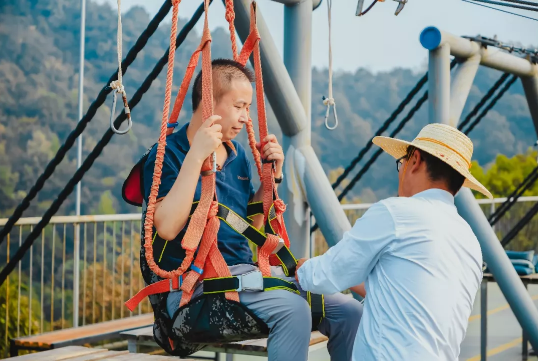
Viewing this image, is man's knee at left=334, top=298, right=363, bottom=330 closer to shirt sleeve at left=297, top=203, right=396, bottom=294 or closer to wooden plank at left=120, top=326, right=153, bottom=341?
shirt sleeve at left=297, top=203, right=396, bottom=294

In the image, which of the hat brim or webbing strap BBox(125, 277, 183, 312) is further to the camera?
webbing strap BBox(125, 277, 183, 312)

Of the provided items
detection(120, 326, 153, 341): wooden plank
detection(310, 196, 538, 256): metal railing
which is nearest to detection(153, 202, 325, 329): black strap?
detection(120, 326, 153, 341): wooden plank

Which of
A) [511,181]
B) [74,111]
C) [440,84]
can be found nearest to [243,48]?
[440,84]

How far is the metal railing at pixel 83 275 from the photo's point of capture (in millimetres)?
4473

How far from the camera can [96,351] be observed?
8.87 ft

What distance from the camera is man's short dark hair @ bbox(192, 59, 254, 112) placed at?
194 cm

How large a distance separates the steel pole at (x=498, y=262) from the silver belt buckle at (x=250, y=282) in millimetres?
2218

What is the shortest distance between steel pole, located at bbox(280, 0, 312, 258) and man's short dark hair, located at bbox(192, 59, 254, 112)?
0.95m

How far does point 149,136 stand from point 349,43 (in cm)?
905

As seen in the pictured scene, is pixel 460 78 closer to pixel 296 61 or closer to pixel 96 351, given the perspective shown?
pixel 296 61

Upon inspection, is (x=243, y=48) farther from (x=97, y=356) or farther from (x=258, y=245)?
(x=97, y=356)

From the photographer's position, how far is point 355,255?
1.64 m

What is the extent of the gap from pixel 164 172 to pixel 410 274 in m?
0.76

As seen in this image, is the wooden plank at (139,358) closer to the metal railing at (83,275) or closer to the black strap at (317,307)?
the black strap at (317,307)
